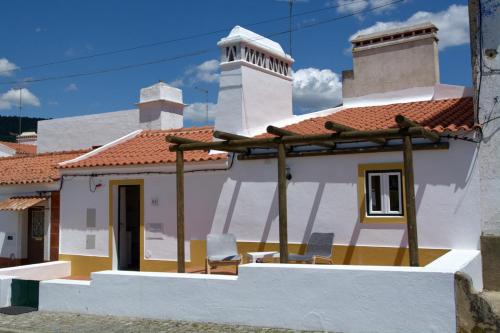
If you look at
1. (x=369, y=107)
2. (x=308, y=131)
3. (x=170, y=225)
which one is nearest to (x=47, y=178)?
(x=170, y=225)

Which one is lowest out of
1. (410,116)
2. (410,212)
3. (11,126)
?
(410,212)

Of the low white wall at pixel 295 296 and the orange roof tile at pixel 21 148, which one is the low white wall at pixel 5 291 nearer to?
the low white wall at pixel 295 296

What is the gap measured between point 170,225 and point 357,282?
257 inches

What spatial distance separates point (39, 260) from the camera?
1630 cm

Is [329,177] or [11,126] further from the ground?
[11,126]

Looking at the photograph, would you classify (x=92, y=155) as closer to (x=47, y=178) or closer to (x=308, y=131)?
(x=47, y=178)

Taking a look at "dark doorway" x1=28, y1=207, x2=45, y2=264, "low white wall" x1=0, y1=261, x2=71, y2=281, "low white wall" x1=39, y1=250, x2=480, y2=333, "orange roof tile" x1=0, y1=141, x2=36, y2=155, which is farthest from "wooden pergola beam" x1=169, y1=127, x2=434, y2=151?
"orange roof tile" x1=0, y1=141, x2=36, y2=155

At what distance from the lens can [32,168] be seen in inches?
704

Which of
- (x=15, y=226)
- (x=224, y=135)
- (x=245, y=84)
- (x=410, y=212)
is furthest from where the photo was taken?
(x=15, y=226)

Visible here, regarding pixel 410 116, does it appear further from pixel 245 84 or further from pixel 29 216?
pixel 29 216

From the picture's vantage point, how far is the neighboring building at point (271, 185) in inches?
409

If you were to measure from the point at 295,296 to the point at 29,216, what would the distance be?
1128 cm

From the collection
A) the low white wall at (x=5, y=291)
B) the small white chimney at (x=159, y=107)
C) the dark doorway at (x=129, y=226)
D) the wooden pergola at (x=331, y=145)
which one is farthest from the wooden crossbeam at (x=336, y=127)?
the small white chimney at (x=159, y=107)

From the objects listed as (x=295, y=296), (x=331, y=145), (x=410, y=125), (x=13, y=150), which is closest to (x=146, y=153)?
(x=331, y=145)
